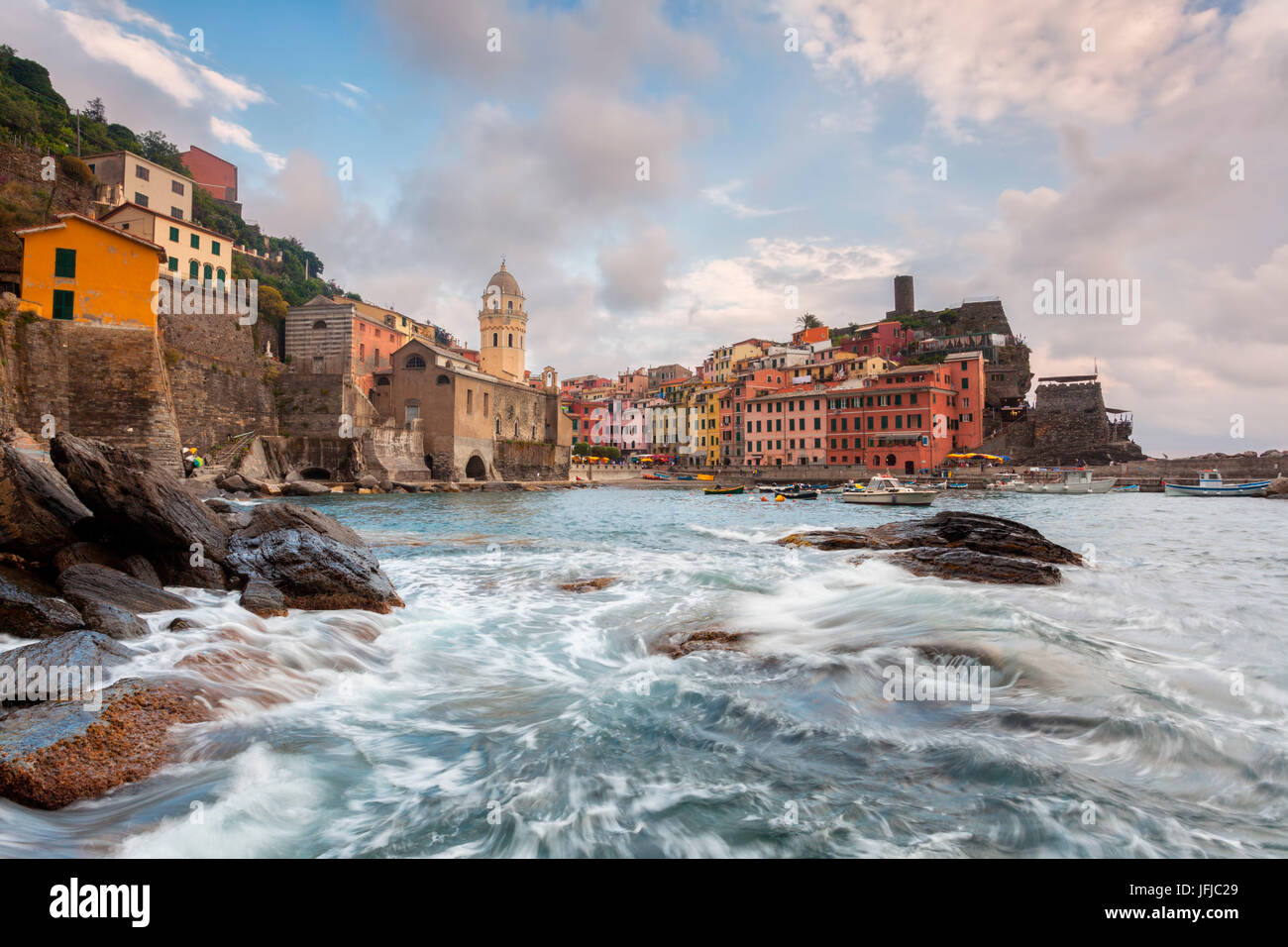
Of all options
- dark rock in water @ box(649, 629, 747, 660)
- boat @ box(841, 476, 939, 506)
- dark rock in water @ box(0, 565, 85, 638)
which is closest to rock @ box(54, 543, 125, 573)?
dark rock in water @ box(0, 565, 85, 638)

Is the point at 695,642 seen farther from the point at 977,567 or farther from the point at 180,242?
the point at 180,242

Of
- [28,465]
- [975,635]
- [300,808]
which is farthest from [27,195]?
[975,635]

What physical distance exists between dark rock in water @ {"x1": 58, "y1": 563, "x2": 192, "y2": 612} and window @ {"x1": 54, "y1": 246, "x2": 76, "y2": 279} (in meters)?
24.9

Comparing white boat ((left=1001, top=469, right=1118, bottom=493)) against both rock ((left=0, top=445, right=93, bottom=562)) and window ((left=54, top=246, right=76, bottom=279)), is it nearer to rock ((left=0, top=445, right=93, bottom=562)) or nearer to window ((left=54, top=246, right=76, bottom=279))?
rock ((left=0, top=445, right=93, bottom=562))

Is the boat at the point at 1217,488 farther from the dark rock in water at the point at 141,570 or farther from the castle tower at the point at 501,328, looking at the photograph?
the castle tower at the point at 501,328

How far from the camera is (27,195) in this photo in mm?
30312

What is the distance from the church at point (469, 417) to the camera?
146ft

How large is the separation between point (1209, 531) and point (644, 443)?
2586 inches

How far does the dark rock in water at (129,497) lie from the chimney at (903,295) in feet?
287

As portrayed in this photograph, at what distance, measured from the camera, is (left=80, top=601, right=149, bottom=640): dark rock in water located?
560 cm

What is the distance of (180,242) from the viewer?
36.2 m

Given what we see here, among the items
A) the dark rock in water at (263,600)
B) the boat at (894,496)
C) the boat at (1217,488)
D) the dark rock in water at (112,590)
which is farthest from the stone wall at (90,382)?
the boat at (1217,488)
